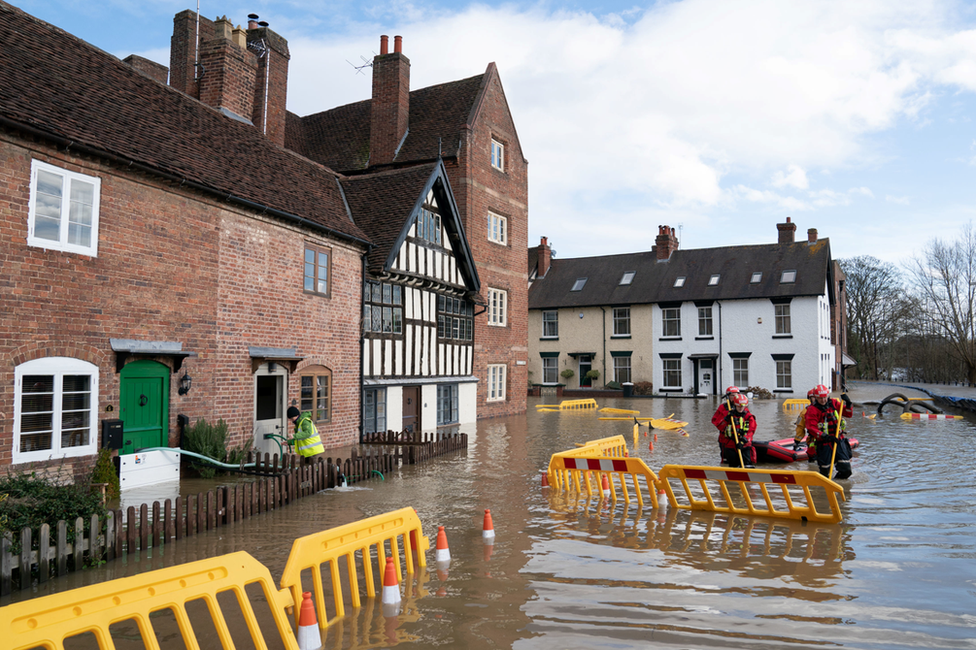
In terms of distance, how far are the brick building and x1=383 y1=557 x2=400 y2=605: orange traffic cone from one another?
18.9 meters

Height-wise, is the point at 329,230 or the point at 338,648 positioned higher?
the point at 329,230

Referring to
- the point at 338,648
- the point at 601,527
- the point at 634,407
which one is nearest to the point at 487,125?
the point at 634,407

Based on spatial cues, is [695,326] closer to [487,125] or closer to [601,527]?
[487,125]

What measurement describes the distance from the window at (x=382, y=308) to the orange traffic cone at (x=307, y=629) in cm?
1360

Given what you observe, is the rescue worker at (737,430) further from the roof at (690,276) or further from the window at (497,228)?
the roof at (690,276)

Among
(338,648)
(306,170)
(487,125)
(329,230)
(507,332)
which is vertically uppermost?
(487,125)

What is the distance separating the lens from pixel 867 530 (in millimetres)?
8953

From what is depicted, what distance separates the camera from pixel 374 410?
19062 millimetres

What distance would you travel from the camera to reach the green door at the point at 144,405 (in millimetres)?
11586

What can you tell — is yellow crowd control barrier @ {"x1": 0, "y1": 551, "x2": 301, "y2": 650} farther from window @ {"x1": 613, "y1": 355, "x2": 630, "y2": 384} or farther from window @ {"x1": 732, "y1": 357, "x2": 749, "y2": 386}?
window @ {"x1": 613, "y1": 355, "x2": 630, "y2": 384}

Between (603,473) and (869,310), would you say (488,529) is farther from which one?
(869,310)

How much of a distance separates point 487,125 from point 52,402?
20.0 metres

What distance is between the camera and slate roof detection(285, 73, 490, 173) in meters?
25.3

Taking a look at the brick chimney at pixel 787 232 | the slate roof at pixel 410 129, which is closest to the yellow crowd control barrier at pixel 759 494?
the slate roof at pixel 410 129
